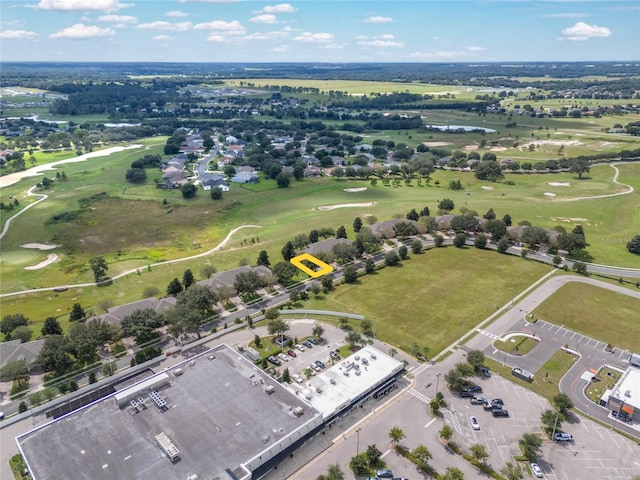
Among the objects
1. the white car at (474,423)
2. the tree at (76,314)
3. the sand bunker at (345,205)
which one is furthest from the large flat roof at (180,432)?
the sand bunker at (345,205)

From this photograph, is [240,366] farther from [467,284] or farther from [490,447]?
[467,284]

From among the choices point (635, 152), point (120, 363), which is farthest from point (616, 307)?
point (635, 152)

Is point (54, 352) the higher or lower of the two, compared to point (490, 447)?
higher

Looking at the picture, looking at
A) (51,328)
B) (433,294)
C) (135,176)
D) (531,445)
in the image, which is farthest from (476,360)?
(135,176)

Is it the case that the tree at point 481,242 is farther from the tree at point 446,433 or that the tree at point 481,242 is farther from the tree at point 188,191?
the tree at point 188,191

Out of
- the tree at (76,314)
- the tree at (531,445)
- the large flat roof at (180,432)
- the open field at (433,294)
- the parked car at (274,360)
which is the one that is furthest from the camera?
the tree at (76,314)

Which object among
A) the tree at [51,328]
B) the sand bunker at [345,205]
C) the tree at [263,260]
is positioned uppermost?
the sand bunker at [345,205]
